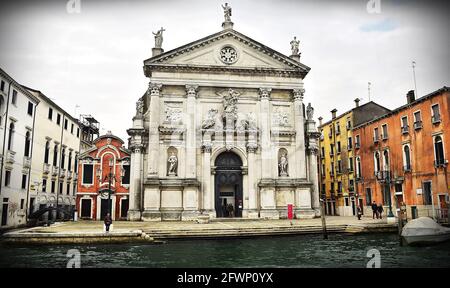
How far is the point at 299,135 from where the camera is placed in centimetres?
3011

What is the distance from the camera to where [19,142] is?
66.2ft

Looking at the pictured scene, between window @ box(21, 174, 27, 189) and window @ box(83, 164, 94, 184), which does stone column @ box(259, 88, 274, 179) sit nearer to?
window @ box(83, 164, 94, 184)

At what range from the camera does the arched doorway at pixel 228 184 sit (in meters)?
28.9

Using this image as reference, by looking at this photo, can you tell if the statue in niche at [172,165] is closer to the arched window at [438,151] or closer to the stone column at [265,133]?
the stone column at [265,133]

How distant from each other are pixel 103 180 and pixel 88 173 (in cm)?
153

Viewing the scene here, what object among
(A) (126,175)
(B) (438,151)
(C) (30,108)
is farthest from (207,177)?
(B) (438,151)

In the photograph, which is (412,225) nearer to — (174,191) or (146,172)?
(174,191)

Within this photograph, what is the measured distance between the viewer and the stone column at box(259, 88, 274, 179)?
1133 inches

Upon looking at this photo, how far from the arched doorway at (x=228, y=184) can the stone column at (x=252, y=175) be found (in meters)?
0.88

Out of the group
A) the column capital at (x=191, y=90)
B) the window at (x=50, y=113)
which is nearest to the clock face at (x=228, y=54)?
the column capital at (x=191, y=90)

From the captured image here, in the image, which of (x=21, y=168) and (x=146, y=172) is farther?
(x=146, y=172)

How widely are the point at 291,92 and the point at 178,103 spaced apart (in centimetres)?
999

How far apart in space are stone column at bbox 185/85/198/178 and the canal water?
11179 millimetres
